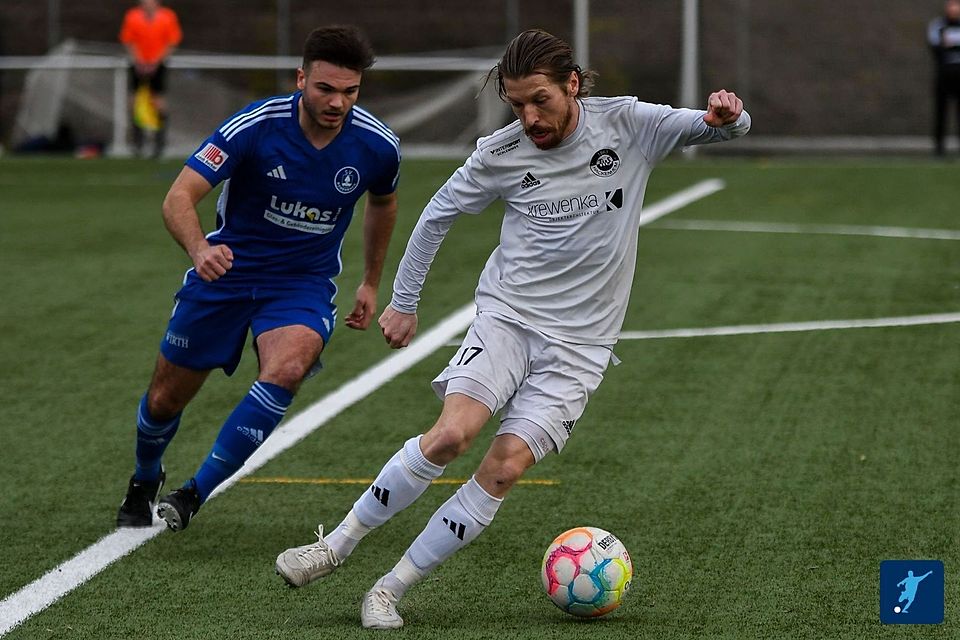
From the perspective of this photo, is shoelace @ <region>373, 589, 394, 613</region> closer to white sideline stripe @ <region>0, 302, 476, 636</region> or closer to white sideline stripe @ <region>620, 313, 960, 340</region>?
white sideline stripe @ <region>0, 302, 476, 636</region>

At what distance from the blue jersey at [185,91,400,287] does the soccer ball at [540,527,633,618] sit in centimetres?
172

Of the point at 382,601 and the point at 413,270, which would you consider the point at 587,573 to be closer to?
the point at 382,601

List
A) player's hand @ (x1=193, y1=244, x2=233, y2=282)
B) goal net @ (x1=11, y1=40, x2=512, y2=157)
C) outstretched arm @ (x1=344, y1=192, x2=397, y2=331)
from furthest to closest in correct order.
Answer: goal net @ (x1=11, y1=40, x2=512, y2=157) < outstretched arm @ (x1=344, y1=192, x2=397, y2=331) < player's hand @ (x1=193, y1=244, x2=233, y2=282)

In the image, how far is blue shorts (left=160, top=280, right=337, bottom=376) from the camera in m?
6.46

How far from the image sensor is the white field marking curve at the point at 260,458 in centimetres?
547

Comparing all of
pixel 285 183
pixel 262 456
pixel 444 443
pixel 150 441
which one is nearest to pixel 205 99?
pixel 262 456

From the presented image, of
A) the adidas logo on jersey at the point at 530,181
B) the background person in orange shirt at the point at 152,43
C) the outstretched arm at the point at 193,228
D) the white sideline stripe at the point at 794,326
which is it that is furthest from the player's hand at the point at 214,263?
the background person in orange shirt at the point at 152,43

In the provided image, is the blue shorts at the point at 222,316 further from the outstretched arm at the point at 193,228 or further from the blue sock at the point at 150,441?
the outstretched arm at the point at 193,228

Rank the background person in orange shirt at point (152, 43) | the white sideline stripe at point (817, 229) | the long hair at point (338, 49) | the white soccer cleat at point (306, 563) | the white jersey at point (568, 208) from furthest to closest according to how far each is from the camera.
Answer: the background person in orange shirt at point (152, 43) → the white sideline stripe at point (817, 229) → the long hair at point (338, 49) → the white jersey at point (568, 208) → the white soccer cleat at point (306, 563)

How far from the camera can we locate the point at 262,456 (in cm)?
756

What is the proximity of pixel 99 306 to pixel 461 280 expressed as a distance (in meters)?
2.56

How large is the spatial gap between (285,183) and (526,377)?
4.61ft

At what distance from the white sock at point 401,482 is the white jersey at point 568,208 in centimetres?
51

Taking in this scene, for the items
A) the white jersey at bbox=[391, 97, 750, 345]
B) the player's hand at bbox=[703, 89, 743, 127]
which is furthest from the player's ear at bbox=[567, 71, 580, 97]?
the player's hand at bbox=[703, 89, 743, 127]
